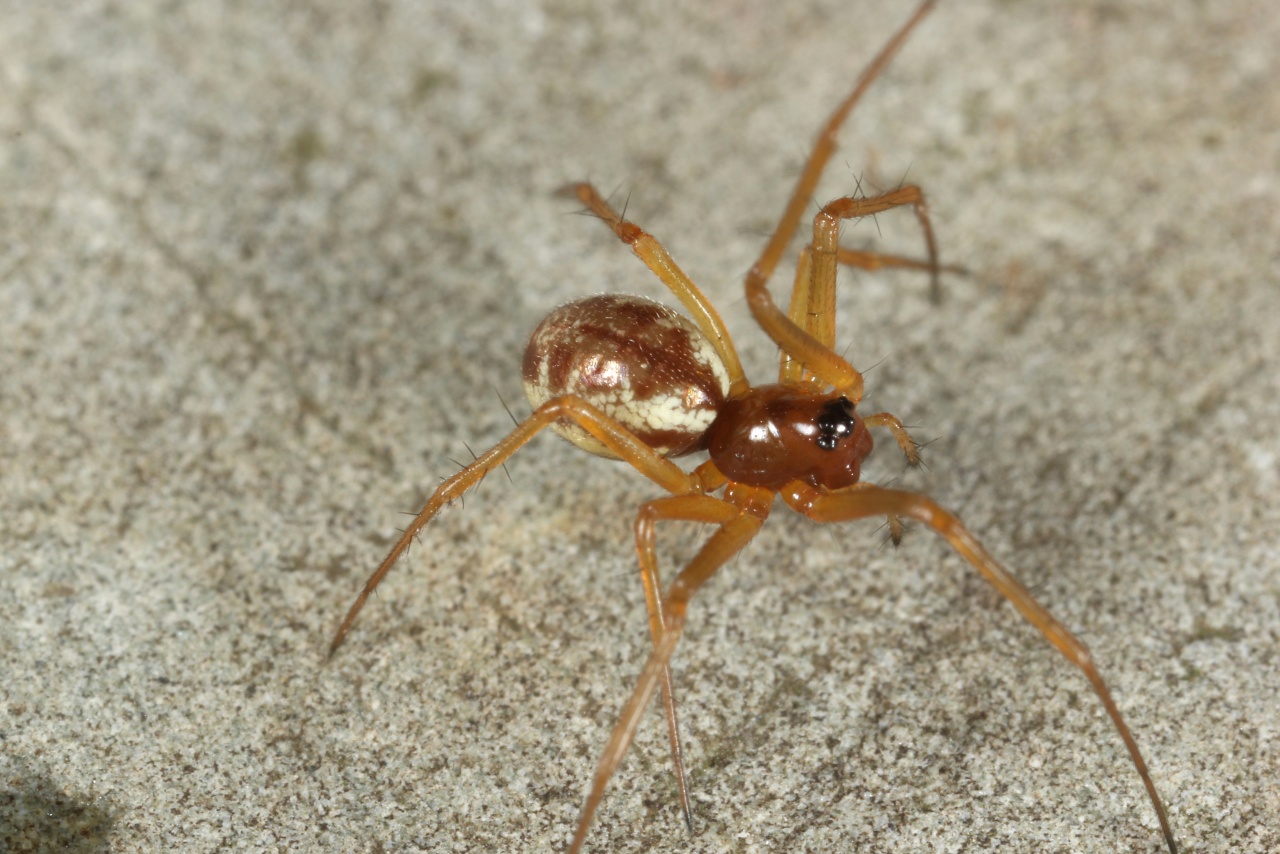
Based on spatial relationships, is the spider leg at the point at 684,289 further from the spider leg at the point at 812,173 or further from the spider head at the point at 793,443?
the spider leg at the point at 812,173

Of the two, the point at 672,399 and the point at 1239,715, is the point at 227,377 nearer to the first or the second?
the point at 672,399

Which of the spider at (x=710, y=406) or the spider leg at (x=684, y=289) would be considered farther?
the spider leg at (x=684, y=289)

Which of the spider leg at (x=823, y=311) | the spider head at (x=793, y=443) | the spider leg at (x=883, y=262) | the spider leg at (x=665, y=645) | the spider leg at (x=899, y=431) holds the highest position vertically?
the spider leg at (x=883, y=262)

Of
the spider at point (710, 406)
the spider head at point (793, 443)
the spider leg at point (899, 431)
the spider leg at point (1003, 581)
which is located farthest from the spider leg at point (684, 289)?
the spider leg at point (1003, 581)

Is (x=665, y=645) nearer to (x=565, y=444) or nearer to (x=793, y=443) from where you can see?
(x=793, y=443)

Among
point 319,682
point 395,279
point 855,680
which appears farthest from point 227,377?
point 855,680

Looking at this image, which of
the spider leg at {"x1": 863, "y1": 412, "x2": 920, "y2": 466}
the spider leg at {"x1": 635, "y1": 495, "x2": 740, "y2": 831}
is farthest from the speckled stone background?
the spider leg at {"x1": 863, "y1": 412, "x2": 920, "y2": 466}

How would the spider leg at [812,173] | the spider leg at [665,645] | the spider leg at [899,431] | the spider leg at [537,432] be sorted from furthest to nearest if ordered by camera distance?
1. the spider leg at [899,431]
2. the spider leg at [537,432]
3. the spider leg at [812,173]
4. the spider leg at [665,645]

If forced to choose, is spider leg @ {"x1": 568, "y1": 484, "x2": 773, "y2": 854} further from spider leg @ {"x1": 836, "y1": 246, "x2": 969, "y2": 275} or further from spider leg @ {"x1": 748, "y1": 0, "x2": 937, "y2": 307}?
spider leg @ {"x1": 836, "y1": 246, "x2": 969, "y2": 275}
